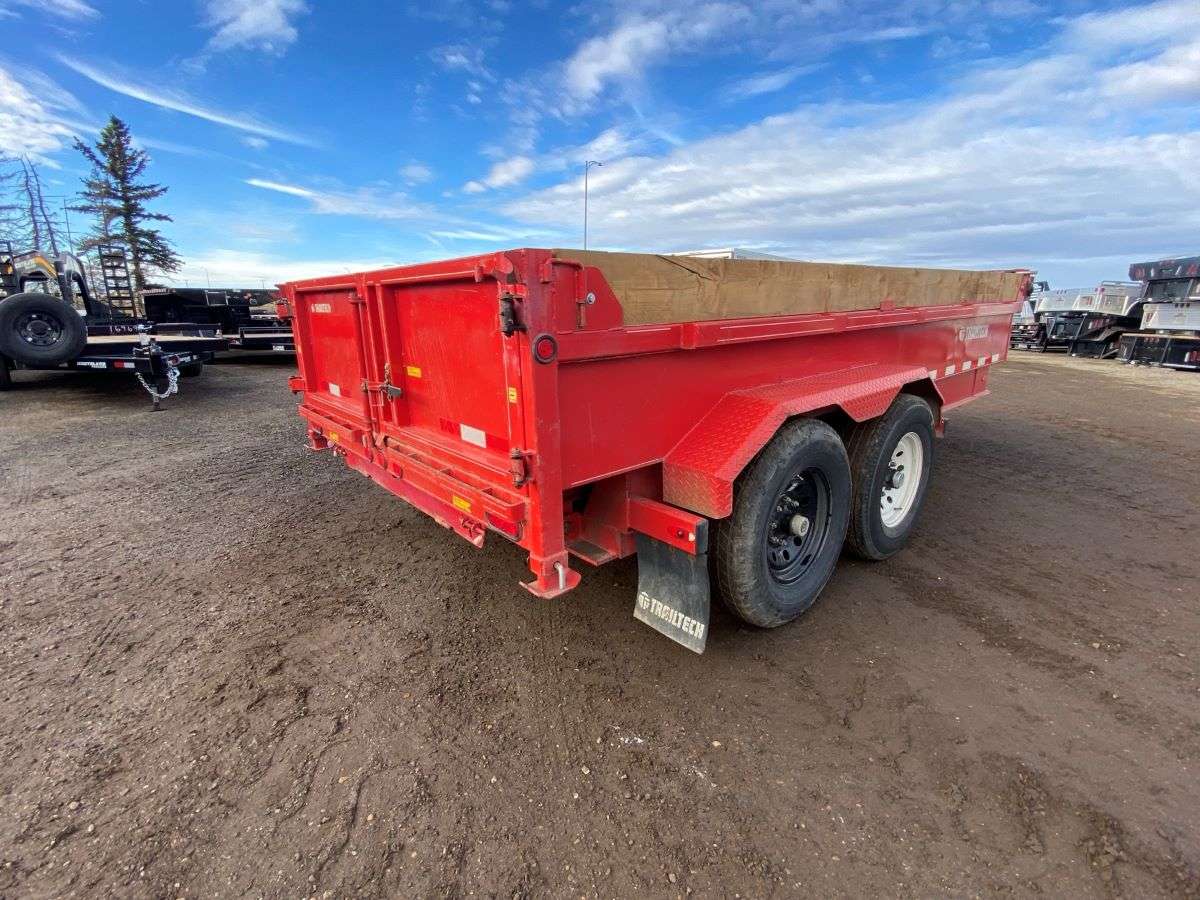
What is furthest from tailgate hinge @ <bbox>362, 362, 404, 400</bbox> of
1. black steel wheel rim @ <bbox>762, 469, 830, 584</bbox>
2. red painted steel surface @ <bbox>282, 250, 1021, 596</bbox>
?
black steel wheel rim @ <bbox>762, 469, 830, 584</bbox>

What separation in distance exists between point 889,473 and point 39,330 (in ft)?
36.5

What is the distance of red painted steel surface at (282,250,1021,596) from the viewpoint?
2.22 m

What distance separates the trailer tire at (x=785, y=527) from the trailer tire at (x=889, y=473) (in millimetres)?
387

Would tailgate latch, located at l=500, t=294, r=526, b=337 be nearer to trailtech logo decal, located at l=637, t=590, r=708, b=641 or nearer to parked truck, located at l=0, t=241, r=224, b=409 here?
trailtech logo decal, located at l=637, t=590, r=708, b=641

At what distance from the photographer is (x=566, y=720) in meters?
2.57

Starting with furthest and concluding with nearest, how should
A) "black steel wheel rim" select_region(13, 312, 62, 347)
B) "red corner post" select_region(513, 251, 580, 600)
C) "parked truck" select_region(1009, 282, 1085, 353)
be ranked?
"parked truck" select_region(1009, 282, 1085, 353) < "black steel wheel rim" select_region(13, 312, 62, 347) < "red corner post" select_region(513, 251, 580, 600)

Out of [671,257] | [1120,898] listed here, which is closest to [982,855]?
[1120,898]

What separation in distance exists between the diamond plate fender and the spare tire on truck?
988 cm

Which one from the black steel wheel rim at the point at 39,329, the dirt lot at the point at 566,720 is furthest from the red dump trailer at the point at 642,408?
the black steel wheel rim at the point at 39,329

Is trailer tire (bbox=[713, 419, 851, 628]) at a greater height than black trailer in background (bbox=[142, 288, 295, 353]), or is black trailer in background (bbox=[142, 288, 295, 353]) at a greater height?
black trailer in background (bbox=[142, 288, 295, 353])

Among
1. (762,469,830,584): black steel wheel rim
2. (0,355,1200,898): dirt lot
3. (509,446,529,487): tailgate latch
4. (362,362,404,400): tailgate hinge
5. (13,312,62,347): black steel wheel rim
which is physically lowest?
(0,355,1200,898): dirt lot

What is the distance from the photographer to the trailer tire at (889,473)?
3.69 m

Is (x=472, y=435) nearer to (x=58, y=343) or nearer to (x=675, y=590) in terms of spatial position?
(x=675, y=590)

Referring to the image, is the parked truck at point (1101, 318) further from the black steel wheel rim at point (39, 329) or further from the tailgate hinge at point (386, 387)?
the black steel wheel rim at point (39, 329)
